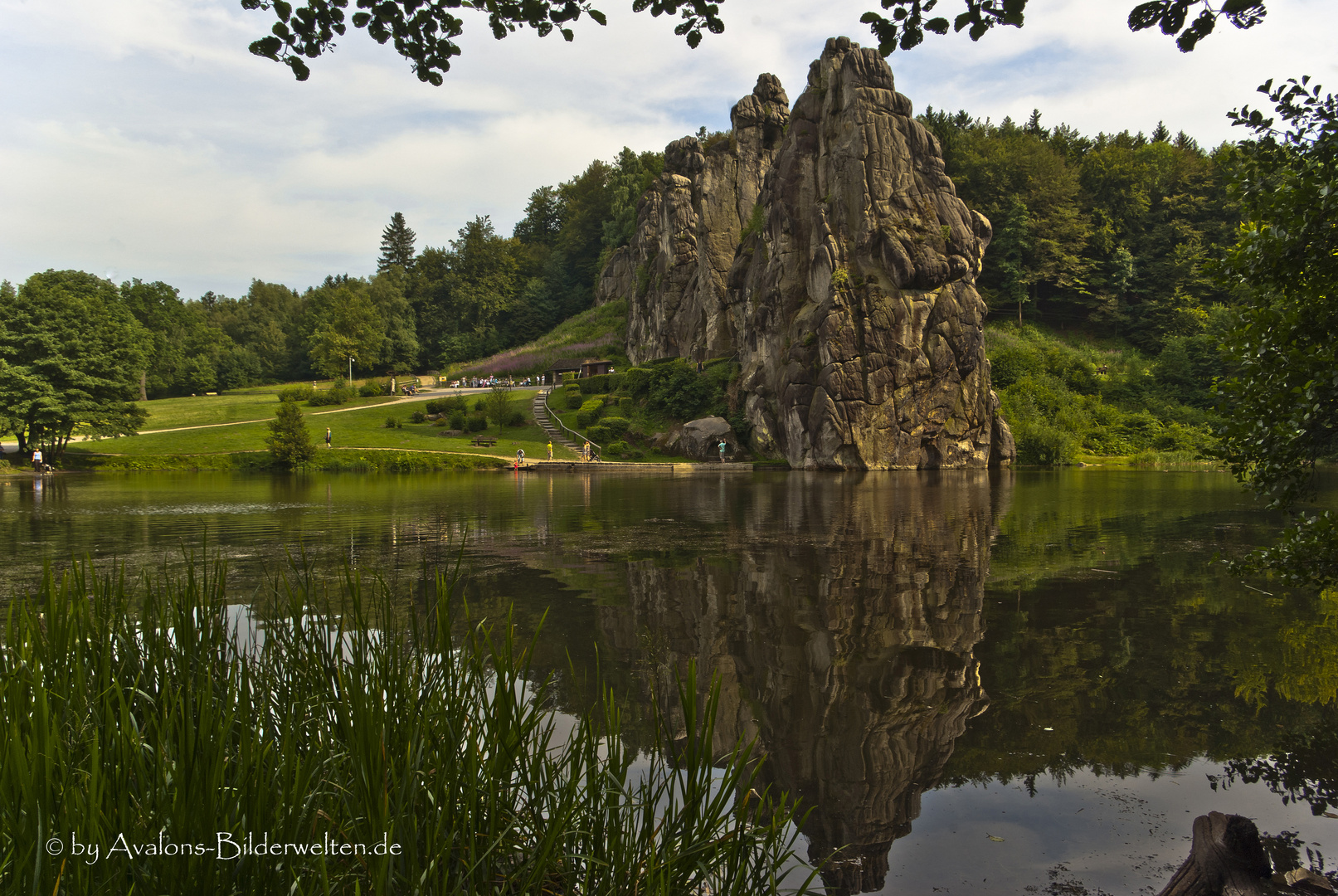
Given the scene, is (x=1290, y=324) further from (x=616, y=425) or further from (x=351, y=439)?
(x=351, y=439)

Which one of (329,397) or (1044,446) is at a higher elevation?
(329,397)

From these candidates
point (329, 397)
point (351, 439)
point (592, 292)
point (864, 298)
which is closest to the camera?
point (864, 298)

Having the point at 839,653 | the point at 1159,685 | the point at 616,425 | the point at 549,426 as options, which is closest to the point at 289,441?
the point at 549,426

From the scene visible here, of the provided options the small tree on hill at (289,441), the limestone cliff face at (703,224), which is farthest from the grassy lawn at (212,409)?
the limestone cliff face at (703,224)

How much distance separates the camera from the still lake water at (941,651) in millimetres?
4398

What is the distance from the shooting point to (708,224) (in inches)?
2491

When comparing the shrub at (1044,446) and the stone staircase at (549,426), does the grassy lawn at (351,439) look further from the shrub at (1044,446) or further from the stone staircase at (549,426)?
the shrub at (1044,446)

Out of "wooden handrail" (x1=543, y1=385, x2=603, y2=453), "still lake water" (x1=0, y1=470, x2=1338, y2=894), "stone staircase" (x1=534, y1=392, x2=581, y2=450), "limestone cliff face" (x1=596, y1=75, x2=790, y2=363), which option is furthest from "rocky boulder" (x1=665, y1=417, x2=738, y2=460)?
"still lake water" (x1=0, y1=470, x2=1338, y2=894)

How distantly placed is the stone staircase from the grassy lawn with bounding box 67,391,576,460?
0.57 meters

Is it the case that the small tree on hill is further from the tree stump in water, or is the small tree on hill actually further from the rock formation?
the tree stump in water

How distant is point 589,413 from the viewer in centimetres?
5450

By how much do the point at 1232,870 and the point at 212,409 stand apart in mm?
71315

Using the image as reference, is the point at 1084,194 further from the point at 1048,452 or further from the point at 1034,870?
the point at 1034,870

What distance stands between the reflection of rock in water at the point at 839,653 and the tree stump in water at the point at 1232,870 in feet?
4.47
